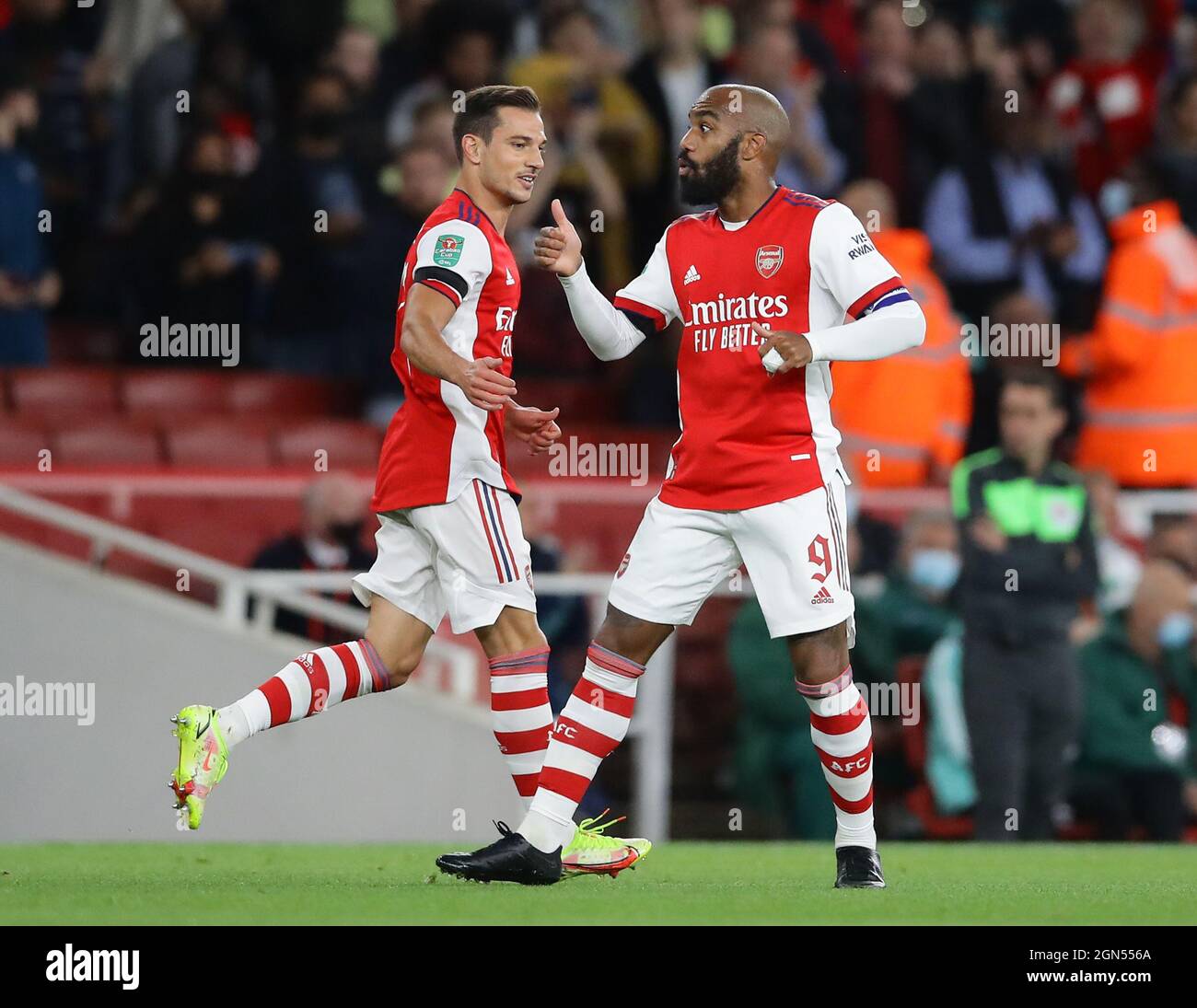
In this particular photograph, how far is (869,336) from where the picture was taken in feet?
20.9

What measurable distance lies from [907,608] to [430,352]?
447 centimetres

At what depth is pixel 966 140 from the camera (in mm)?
13086

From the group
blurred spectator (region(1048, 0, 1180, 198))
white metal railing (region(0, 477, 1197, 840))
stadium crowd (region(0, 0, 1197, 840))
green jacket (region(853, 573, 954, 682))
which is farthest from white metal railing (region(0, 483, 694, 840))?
blurred spectator (region(1048, 0, 1180, 198))

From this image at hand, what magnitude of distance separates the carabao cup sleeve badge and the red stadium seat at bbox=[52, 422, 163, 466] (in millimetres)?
5174

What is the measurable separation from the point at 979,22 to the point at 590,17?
9.59 feet

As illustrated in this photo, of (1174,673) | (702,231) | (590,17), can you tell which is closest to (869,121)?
(590,17)

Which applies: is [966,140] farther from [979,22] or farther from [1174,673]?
[1174,673]

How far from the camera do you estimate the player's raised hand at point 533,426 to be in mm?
6672

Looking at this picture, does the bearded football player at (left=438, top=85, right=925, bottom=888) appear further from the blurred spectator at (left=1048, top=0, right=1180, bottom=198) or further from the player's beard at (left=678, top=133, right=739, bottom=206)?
the blurred spectator at (left=1048, top=0, right=1180, bottom=198)

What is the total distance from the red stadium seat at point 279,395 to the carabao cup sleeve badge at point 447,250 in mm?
5931

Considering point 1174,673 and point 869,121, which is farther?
point 869,121

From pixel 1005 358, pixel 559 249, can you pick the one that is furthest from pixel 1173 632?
pixel 559 249

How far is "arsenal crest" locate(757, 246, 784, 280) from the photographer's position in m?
6.57

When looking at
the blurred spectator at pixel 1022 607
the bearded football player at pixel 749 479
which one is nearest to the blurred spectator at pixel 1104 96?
the blurred spectator at pixel 1022 607
